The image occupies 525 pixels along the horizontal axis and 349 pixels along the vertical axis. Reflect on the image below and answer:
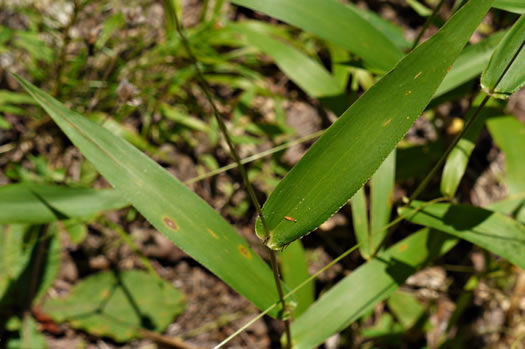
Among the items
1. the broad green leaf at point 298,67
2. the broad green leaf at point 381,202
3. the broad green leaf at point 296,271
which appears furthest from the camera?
the broad green leaf at point 298,67

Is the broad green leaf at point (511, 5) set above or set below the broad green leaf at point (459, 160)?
above

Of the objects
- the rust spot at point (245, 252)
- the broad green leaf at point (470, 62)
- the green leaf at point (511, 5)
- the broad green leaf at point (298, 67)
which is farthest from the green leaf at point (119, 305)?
the green leaf at point (511, 5)

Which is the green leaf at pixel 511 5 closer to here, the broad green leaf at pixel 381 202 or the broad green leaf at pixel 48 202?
the broad green leaf at pixel 381 202

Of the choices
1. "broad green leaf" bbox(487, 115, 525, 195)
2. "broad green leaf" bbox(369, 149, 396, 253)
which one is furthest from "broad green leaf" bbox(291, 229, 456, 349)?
"broad green leaf" bbox(487, 115, 525, 195)

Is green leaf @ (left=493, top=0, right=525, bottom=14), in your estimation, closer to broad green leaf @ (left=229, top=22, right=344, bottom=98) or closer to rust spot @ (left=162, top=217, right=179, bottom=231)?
broad green leaf @ (left=229, top=22, right=344, bottom=98)

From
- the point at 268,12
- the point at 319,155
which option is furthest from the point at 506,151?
the point at 319,155

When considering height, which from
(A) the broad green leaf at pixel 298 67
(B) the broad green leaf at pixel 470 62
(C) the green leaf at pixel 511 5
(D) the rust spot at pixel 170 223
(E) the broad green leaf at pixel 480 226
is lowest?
(D) the rust spot at pixel 170 223

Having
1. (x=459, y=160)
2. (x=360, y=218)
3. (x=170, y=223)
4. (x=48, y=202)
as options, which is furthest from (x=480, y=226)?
(x=48, y=202)
